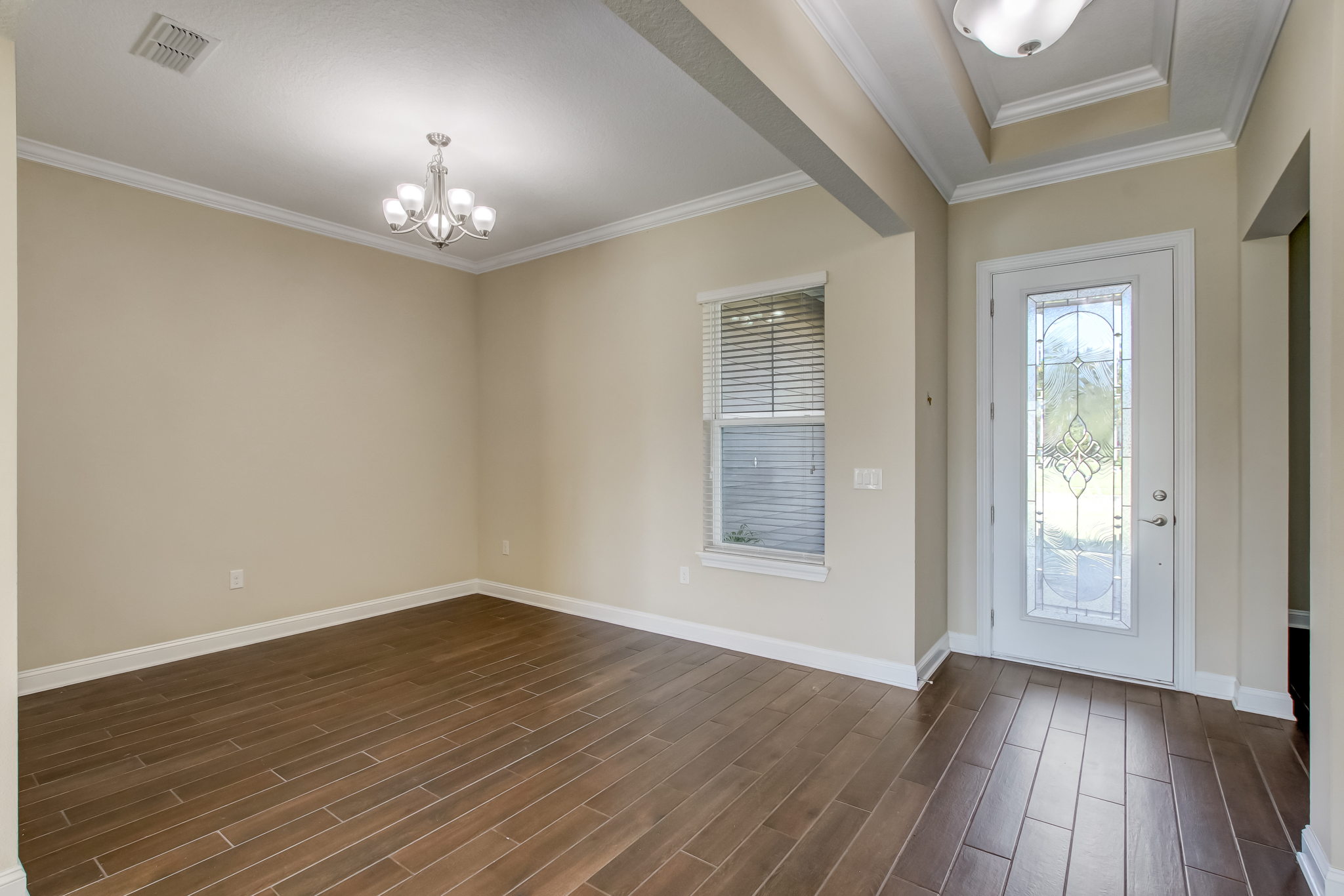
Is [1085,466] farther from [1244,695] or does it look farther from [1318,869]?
[1318,869]

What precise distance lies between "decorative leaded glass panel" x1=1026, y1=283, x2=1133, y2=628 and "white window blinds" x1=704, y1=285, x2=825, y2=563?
1182 millimetres

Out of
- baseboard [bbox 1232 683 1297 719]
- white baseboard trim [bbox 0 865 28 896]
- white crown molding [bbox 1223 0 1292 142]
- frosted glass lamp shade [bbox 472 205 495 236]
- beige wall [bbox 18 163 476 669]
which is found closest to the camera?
white baseboard trim [bbox 0 865 28 896]

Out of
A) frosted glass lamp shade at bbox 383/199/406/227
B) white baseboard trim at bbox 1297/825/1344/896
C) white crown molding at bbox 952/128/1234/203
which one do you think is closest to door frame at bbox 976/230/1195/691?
white crown molding at bbox 952/128/1234/203

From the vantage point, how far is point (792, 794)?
2359 millimetres

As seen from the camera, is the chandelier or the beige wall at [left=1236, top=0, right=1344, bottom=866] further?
the chandelier

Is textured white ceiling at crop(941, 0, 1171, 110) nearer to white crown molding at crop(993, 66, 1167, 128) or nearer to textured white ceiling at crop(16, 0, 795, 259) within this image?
white crown molding at crop(993, 66, 1167, 128)

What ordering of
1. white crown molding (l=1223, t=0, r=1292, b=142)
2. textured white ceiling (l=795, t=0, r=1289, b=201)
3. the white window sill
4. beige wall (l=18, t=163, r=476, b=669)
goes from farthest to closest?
the white window sill, beige wall (l=18, t=163, r=476, b=669), textured white ceiling (l=795, t=0, r=1289, b=201), white crown molding (l=1223, t=0, r=1292, b=142)

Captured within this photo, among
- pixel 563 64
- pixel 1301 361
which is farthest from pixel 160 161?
pixel 1301 361

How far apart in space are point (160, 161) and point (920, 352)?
422 cm

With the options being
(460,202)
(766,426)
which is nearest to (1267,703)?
(766,426)

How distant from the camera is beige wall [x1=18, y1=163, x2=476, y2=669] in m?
3.46

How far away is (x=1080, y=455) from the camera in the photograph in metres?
3.51

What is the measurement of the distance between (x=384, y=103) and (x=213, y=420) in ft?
7.66

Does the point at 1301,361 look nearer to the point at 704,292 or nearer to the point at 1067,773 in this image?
the point at 1067,773
